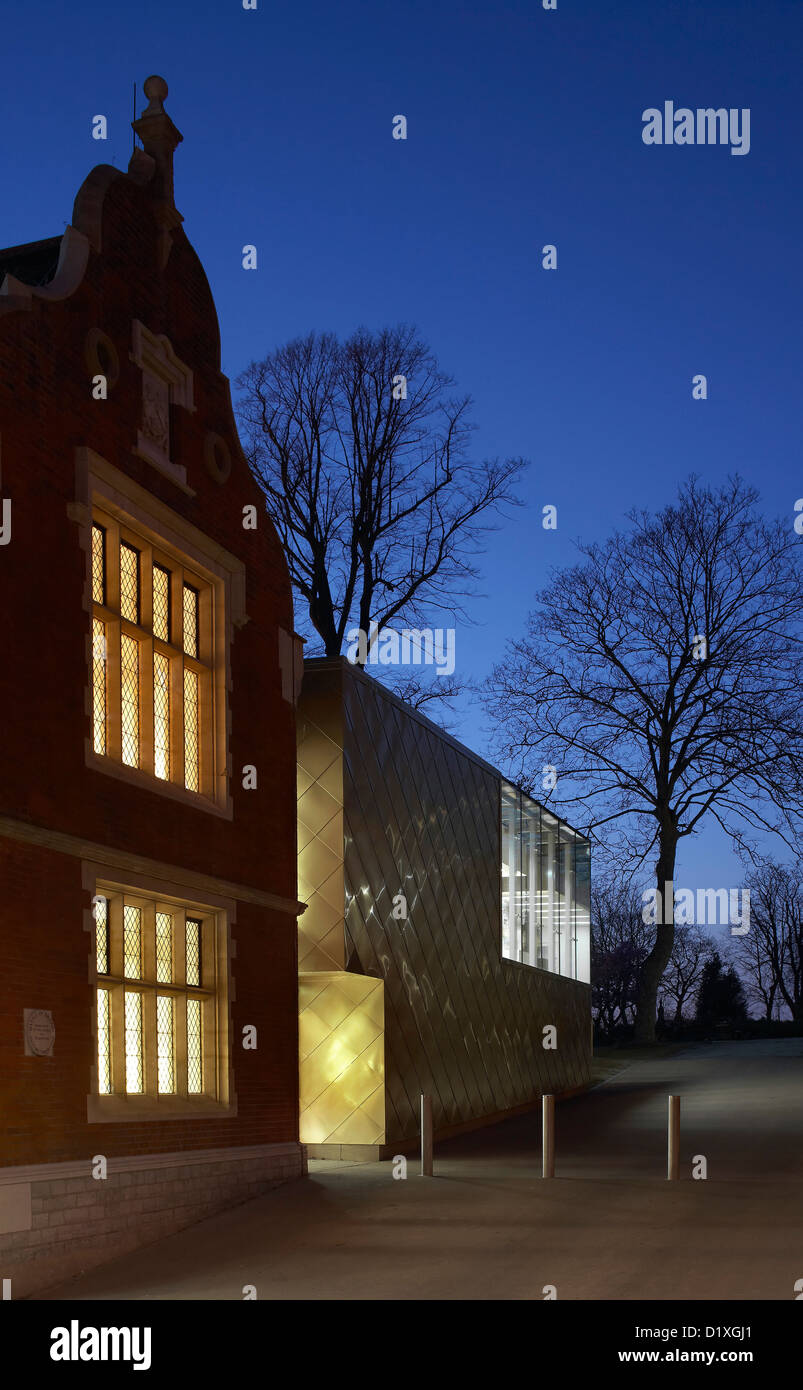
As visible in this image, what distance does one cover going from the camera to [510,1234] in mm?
12242

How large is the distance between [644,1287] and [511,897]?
1774 centimetres

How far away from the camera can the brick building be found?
11.6 meters

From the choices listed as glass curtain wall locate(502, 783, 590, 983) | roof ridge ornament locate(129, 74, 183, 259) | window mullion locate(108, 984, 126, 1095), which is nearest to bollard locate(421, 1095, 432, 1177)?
window mullion locate(108, 984, 126, 1095)

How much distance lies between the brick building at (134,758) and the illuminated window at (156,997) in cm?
3

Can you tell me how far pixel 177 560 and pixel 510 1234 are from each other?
7176 millimetres

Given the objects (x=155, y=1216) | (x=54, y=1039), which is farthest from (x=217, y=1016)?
(x=54, y=1039)

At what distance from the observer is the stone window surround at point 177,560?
12812mm

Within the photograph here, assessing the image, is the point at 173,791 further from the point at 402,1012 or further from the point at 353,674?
the point at 402,1012

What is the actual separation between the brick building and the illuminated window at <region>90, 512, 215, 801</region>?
0.03 metres

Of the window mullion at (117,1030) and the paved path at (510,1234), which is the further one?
the window mullion at (117,1030)

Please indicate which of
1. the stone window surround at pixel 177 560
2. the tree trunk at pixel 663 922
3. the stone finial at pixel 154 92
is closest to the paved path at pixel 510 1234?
the stone window surround at pixel 177 560

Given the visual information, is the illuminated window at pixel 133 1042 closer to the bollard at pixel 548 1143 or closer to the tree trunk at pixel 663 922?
the bollard at pixel 548 1143

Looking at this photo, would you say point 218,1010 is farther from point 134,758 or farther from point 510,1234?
point 510,1234

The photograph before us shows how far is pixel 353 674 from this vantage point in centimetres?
1950
